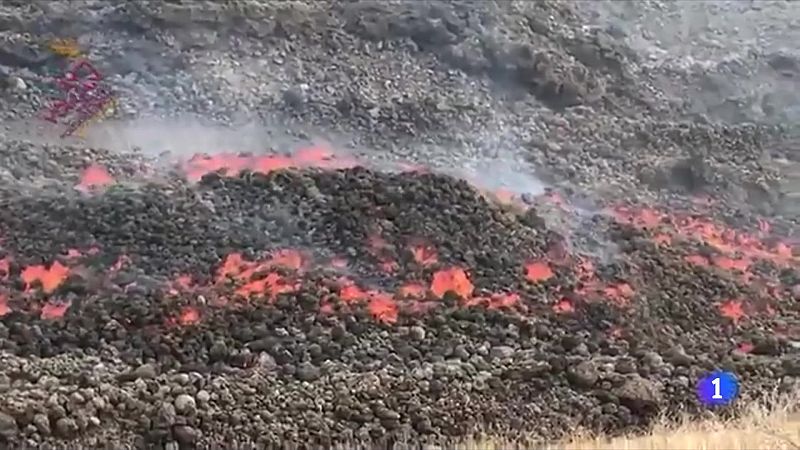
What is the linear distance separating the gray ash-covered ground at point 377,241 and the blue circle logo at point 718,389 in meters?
0.07

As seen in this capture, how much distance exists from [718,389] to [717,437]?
1.06 m

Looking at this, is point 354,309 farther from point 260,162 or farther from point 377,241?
point 260,162

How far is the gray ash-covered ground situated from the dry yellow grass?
0.24 metres

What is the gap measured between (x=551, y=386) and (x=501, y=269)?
4.20ft

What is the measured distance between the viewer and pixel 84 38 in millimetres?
9922

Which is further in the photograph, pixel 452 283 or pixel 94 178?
pixel 94 178

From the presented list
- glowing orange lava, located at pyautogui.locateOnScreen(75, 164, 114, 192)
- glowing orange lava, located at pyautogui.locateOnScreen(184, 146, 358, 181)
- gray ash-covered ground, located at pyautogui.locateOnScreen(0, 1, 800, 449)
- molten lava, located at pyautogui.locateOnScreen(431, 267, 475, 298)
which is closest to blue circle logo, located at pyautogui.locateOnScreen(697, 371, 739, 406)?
gray ash-covered ground, located at pyautogui.locateOnScreen(0, 1, 800, 449)

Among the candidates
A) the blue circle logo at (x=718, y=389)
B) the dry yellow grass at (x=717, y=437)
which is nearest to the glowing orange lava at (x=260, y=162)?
the blue circle logo at (x=718, y=389)

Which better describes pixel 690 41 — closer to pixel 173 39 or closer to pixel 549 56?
pixel 549 56

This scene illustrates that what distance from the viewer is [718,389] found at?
6.03 meters

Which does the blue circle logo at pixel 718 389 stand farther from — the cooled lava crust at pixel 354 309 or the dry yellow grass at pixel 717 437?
the dry yellow grass at pixel 717 437

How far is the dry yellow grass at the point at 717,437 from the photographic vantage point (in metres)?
4.91

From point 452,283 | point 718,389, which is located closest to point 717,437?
point 718,389

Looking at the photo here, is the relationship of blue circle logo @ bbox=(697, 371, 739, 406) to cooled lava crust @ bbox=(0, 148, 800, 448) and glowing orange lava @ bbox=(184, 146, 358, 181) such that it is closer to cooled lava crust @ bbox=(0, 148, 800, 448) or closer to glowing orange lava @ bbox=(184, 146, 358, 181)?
cooled lava crust @ bbox=(0, 148, 800, 448)
